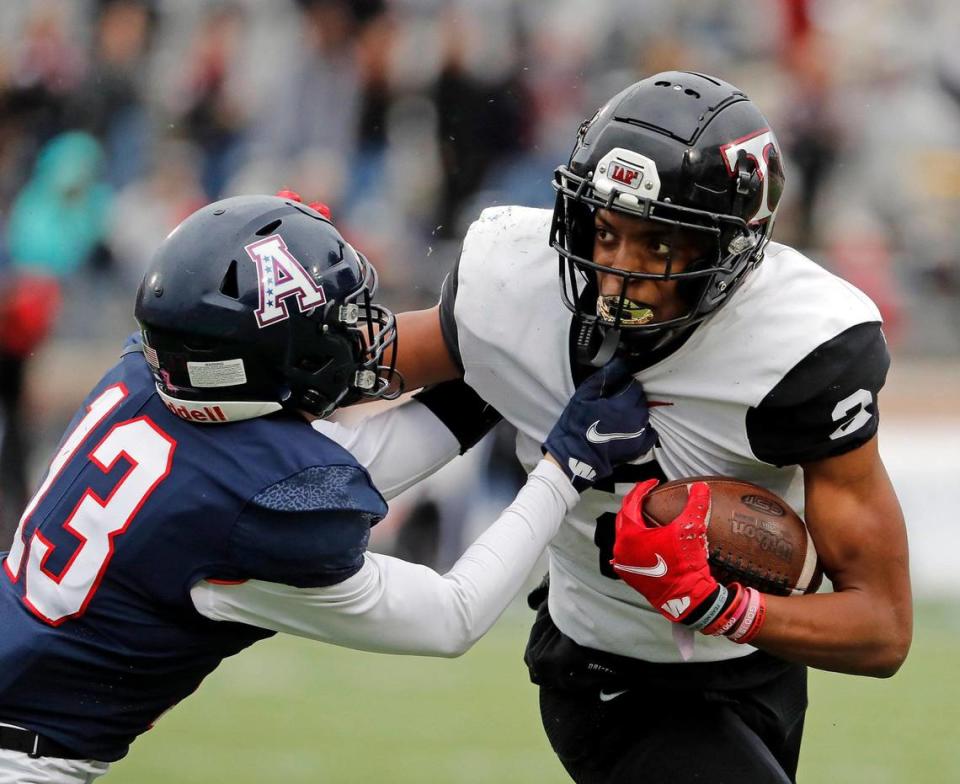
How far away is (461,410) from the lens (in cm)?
303

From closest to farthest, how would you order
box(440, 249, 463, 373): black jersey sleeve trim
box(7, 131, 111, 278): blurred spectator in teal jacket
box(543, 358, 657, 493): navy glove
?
box(543, 358, 657, 493): navy glove
box(440, 249, 463, 373): black jersey sleeve trim
box(7, 131, 111, 278): blurred spectator in teal jacket

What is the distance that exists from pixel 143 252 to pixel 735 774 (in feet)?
17.5

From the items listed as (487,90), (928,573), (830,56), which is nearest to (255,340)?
(928,573)

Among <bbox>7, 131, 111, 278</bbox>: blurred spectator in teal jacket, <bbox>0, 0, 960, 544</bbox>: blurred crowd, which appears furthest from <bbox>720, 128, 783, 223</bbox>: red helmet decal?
<bbox>7, 131, 111, 278</bbox>: blurred spectator in teal jacket

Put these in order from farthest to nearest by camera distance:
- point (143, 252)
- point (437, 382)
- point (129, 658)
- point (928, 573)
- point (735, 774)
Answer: point (143, 252)
point (928, 573)
point (437, 382)
point (735, 774)
point (129, 658)

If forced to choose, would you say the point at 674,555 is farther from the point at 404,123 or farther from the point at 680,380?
the point at 404,123

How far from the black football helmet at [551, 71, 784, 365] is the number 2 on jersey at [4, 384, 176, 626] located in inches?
29.5

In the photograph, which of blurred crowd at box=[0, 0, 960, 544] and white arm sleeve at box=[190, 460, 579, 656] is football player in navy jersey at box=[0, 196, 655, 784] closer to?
white arm sleeve at box=[190, 460, 579, 656]

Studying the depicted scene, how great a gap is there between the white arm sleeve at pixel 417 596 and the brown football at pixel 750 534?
0.61ft

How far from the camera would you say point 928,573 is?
256 inches

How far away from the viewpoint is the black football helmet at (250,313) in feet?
7.97

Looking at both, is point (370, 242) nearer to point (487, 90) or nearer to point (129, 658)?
point (487, 90)

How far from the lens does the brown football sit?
8.38 ft

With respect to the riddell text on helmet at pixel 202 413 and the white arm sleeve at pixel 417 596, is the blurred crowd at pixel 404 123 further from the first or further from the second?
the riddell text on helmet at pixel 202 413
